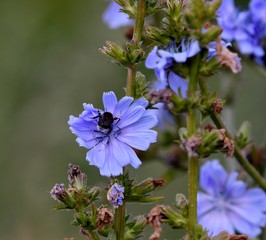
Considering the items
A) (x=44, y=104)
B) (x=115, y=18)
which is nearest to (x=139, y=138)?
(x=115, y=18)

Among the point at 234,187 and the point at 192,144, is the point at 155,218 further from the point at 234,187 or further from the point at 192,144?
the point at 234,187

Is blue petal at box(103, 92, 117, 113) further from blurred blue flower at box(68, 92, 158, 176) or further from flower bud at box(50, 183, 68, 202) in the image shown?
flower bud at box(50, 183, 68, 202)

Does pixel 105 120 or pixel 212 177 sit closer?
pixel 105 120

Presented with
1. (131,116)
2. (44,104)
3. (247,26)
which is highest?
(44,104)

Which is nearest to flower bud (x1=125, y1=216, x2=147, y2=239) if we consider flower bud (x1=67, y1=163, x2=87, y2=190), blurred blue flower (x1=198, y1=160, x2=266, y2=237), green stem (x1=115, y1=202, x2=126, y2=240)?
green stem (x1=115, y1=202, x2=126, y2=240)

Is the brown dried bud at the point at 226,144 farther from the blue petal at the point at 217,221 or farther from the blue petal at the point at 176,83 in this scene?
the blue petal at the point at 217,221

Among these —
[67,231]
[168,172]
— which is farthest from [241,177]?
[67,231]

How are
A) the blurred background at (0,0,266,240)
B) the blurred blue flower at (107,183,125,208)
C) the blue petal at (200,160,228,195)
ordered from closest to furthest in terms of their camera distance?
the blurred blue flower at (107,183,125,208) < the blue petal at (200,160,228,195) < the blurred background at (0,0,266,240)
